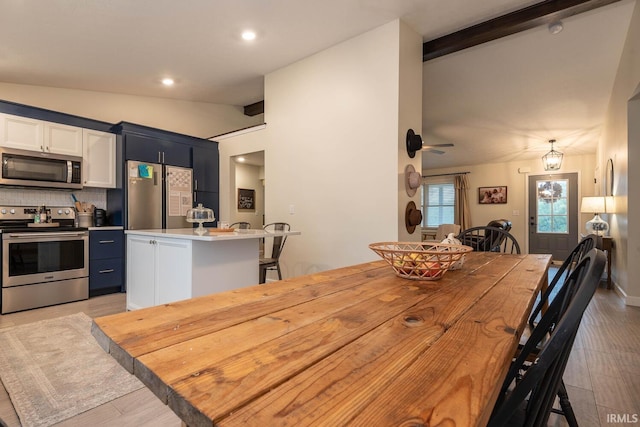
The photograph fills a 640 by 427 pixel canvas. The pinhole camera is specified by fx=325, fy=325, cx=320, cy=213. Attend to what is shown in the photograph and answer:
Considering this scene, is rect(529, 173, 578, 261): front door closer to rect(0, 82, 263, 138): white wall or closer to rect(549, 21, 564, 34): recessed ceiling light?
rect(549, 21, 564, 34): recessed ceiling light

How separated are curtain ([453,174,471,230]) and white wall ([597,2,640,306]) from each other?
159 inches

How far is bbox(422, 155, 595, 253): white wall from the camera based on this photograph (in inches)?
272

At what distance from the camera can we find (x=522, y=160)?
7.59 m

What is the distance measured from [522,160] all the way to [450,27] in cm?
546

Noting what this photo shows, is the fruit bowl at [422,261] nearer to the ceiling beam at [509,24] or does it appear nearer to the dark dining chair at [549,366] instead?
the dark dining chair at [549,366]

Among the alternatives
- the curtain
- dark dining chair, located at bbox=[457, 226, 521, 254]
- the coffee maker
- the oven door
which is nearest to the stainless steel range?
the oven door

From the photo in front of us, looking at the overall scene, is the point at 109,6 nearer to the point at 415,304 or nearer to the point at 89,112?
the point at 89,112

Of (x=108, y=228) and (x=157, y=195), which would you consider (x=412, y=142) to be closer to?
(x=157, y=195)

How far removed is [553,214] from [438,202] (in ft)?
8.55

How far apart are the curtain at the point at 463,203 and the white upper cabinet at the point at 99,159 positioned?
7.49m

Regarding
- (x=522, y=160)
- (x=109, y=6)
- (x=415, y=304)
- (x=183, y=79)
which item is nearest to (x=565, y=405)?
(x=415, y=304)

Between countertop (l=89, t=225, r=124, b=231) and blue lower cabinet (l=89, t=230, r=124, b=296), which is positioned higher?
countertop (l=89, t=225, r=124, b=231)

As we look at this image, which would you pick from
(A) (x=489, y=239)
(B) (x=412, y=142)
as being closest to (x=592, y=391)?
(A) (x=489, y=239)

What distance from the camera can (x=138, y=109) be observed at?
4.91 m
